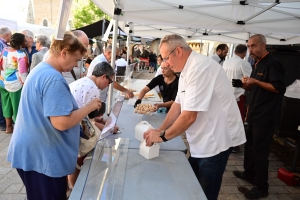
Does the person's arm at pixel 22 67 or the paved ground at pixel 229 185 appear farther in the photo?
the person's arm at pixel 22 67

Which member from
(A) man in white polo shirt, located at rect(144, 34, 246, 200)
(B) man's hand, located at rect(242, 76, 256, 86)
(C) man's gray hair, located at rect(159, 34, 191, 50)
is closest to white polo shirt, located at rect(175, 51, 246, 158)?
(A) man in white polo shirt, located at rect(144, 34, 246, 200)

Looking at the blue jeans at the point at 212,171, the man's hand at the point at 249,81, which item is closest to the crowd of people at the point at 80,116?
the blue jeans at the point at 212,171

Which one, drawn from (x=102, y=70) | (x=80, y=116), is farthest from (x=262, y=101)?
(x=80, y=116)

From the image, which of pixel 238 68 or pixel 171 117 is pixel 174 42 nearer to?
pixel 171 117

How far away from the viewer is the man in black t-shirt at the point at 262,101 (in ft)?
7.93

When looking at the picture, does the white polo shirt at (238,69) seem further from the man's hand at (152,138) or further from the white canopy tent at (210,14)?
the man's hand at (152,138)

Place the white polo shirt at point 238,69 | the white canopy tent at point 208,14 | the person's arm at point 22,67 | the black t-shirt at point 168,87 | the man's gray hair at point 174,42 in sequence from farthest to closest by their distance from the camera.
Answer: the white polo shirt at point 238,69
the person's arm at point 22,67
the black t-shirt at point 168,87
the white canopy tent at point 208,14
the man's gray hair at point 174,42

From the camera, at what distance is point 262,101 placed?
8.29 feet

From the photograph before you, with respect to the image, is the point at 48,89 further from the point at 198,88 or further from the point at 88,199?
the point at 198,88

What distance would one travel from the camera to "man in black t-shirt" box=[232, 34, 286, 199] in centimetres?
242

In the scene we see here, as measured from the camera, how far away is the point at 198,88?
1453 mm

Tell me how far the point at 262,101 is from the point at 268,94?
0.10 meters

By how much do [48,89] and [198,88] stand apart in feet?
3.11

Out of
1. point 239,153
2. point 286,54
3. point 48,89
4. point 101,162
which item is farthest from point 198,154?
point 286,54
